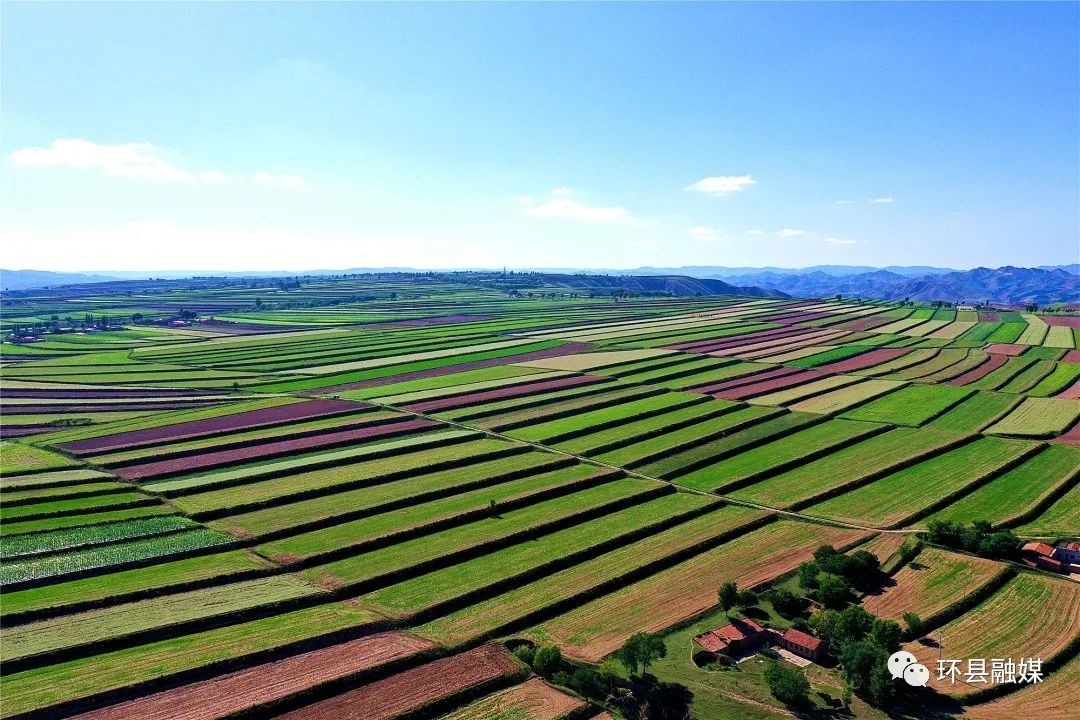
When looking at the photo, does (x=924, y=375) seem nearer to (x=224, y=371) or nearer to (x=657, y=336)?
(x=657, y=336)

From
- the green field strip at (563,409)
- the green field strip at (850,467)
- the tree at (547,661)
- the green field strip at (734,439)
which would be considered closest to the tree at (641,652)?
the tree at (547,661)

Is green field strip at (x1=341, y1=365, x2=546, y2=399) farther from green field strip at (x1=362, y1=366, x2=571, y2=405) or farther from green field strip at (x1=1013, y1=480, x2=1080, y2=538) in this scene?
green field strip at (x1=1013, y1=480, x2=1080, y2=538)

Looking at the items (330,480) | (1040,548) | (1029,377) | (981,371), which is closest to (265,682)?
(330,480)

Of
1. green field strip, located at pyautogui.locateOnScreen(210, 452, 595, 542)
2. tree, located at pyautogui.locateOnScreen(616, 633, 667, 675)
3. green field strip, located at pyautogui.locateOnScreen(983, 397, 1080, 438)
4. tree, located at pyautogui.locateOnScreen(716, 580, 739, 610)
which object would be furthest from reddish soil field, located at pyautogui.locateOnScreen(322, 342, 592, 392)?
tree, located at pyautogui.locateOnScreen(616, 633, 667, 675)

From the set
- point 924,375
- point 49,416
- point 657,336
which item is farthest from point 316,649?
point 657,336

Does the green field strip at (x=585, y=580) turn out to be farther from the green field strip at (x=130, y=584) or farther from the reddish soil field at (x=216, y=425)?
the reddish soil field at (x=216, y=425)

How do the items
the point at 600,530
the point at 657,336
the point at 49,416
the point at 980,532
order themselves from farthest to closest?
the point at 657,336 → the point at 49,416 → the point at 600,530 → the point at 980,532
